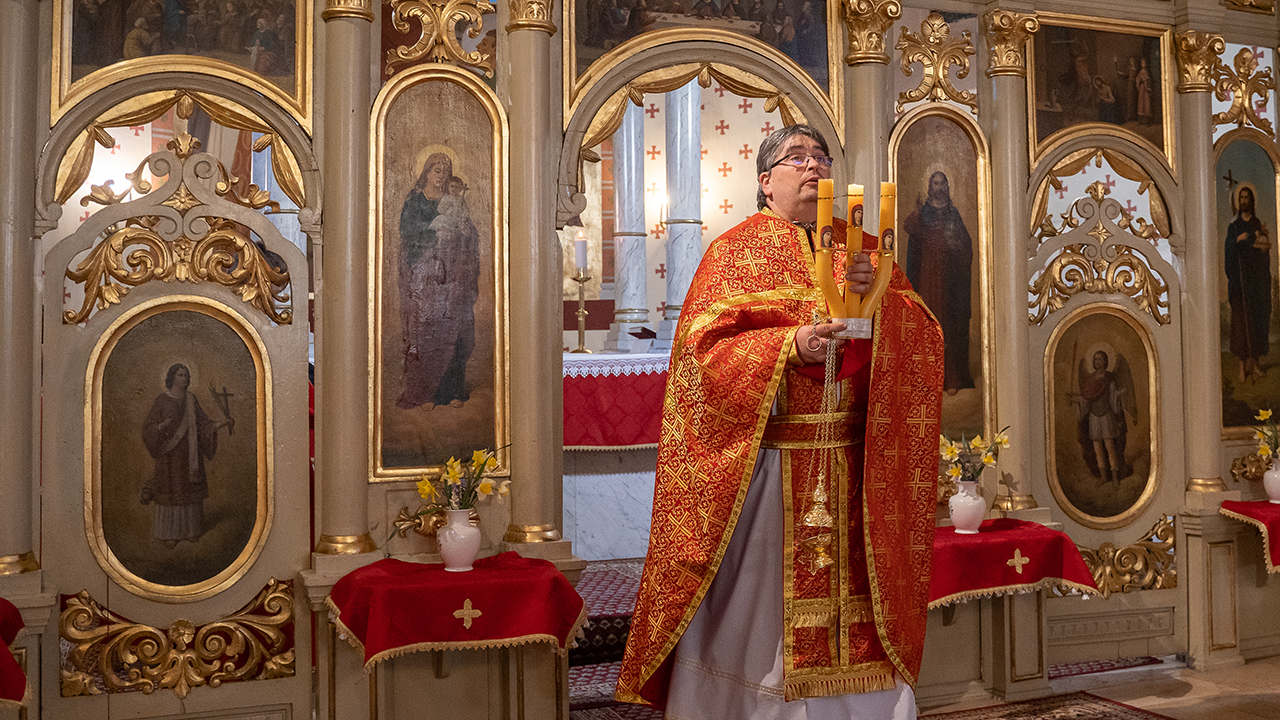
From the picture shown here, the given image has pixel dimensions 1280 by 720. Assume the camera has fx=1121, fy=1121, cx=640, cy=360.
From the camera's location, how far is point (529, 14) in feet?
18.4

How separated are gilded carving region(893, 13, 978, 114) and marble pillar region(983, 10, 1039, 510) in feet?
0.63

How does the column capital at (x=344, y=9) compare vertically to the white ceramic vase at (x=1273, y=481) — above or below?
above

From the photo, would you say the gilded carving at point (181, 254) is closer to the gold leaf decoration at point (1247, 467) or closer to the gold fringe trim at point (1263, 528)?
the gold fringe trim at point (1263, 528)

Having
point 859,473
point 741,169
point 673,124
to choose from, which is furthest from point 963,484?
point 741,169

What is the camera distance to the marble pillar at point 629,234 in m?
11.2

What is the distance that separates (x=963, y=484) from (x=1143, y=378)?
1737mm

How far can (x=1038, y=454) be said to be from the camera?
6.83 metres

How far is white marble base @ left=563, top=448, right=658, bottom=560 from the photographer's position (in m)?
9.38

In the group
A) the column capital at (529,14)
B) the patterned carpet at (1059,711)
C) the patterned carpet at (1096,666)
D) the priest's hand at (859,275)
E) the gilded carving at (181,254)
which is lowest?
the patterned carpet at (1059,711)

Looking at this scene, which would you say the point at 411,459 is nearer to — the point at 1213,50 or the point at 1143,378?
the point at 1143,378

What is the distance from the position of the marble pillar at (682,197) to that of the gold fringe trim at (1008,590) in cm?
545

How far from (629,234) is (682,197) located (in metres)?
0.65

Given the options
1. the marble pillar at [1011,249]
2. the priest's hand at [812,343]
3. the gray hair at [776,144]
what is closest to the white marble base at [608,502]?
the marble pillar at [1011,249]

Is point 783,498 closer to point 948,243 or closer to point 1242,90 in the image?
point 948,243
